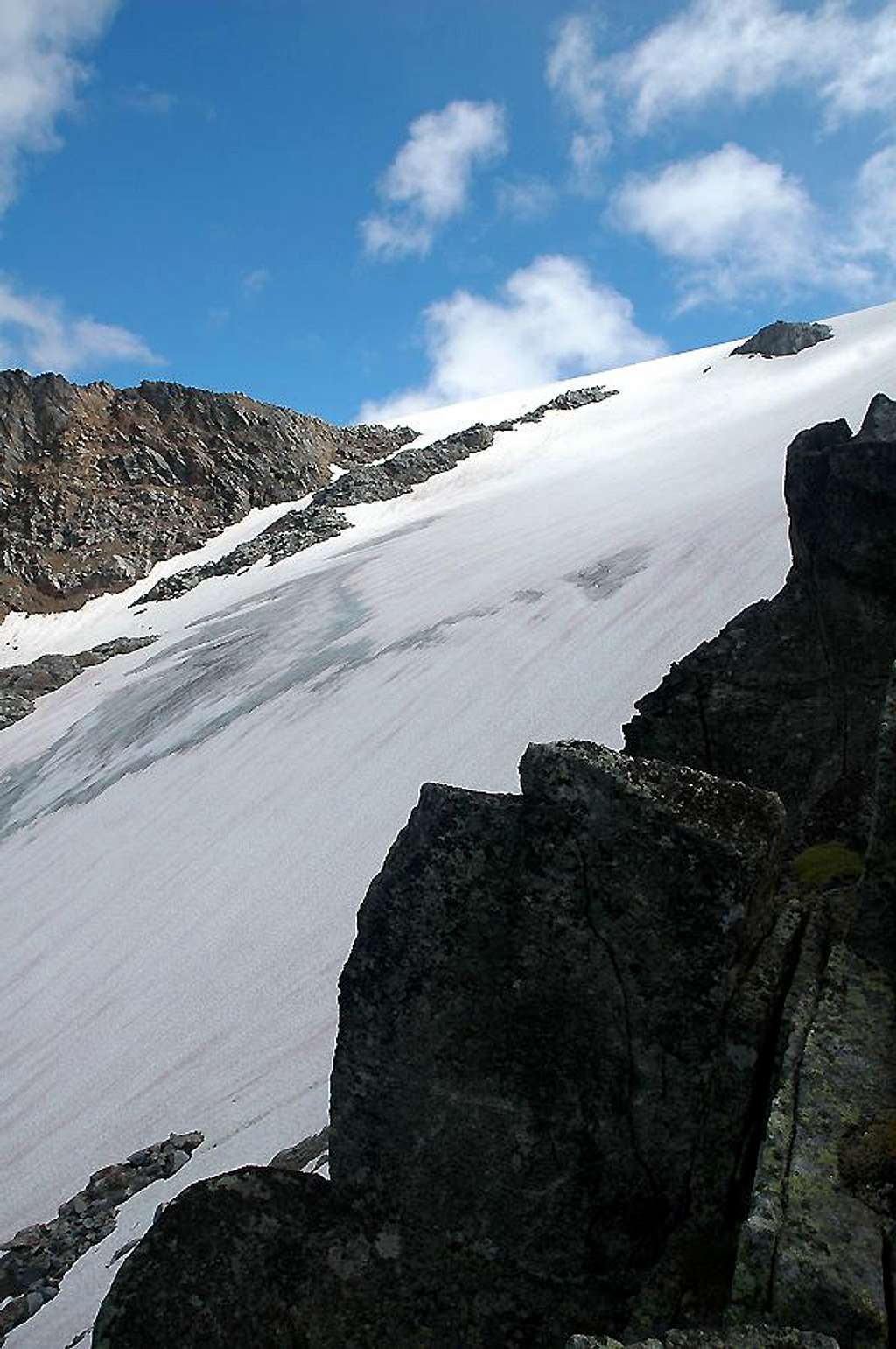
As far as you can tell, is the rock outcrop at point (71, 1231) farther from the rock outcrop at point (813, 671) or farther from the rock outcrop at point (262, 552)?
the rock outcrop at point (262, 552)

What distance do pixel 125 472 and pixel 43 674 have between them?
2672 cm

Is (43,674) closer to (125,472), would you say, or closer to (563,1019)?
(125,472)

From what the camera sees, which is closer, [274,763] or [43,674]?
[274,763]

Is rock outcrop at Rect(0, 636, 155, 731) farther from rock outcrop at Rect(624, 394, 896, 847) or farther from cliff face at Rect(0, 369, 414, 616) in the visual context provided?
rock outcrop at Rect(624, 394, 896, 847)

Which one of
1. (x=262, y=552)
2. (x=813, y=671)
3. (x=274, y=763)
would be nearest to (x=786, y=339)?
(x=262, y=552)

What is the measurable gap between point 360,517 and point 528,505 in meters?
15.3

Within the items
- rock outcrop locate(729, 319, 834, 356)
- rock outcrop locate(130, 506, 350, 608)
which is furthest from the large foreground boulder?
rock outcrop locate(729, 319, 834, 356)

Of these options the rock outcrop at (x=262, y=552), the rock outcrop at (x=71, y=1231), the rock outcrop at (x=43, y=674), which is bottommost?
the rock outcrop at (x=71, y=1231)

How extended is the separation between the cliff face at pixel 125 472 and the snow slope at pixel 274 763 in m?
11.2

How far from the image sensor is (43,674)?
47.2 m

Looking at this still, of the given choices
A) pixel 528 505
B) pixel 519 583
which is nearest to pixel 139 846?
pixel 519 583

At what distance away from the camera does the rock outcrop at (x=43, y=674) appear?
1696 inches

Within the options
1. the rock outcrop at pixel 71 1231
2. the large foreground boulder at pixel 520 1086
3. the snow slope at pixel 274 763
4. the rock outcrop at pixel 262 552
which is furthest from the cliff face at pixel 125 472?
the large foreground boulder at pixel 520 1086

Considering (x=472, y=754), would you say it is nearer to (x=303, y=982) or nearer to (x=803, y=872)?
(x=303, y=982)
